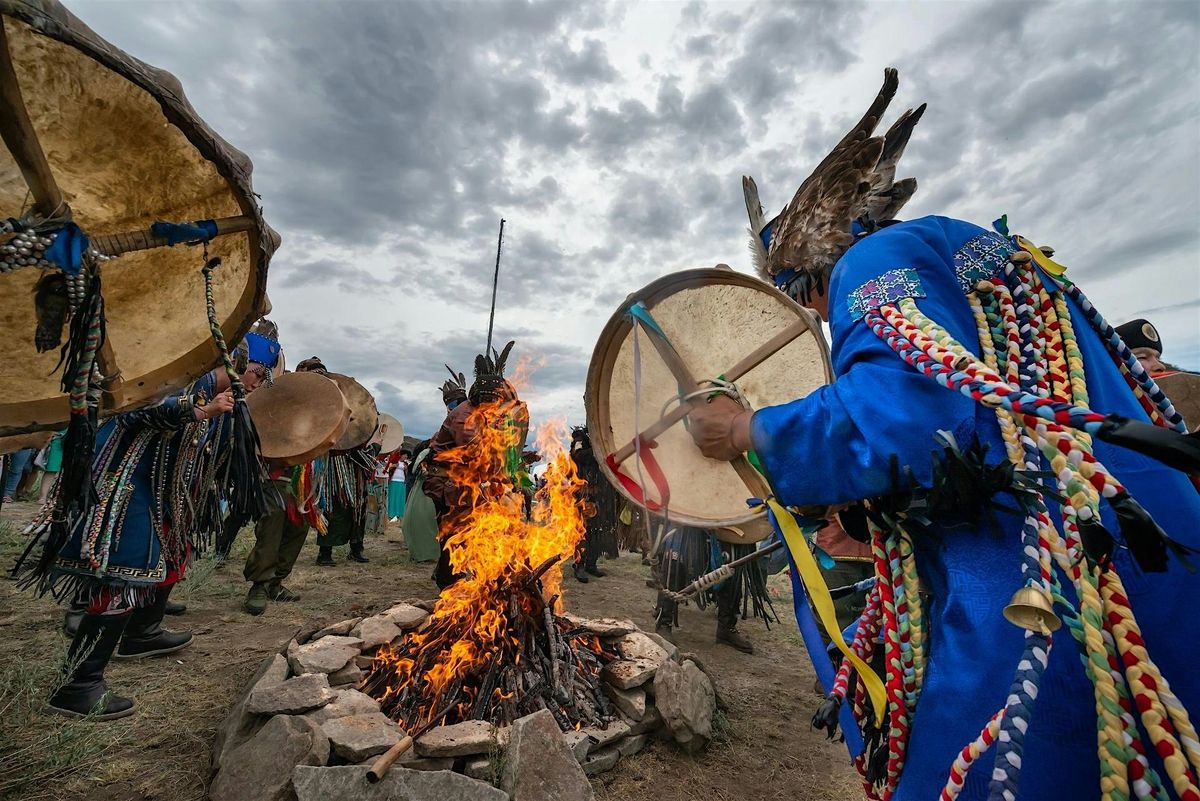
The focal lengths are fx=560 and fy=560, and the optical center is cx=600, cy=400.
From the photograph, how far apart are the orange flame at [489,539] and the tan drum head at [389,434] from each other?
5.26m

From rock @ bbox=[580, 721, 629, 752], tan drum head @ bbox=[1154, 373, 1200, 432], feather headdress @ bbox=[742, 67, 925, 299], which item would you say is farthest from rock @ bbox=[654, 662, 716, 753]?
tan drum head @ bbox=[1154, 373, 1200, 432]

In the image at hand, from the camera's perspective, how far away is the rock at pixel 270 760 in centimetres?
247

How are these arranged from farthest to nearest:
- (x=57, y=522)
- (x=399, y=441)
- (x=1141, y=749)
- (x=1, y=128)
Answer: (x=399, y=441) → (x=57, y=522) → (x=1, y=128) → (x=1141, y=749)

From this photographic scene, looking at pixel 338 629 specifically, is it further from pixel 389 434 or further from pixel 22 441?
pixel 389 434

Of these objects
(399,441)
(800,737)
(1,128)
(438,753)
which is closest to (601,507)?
(399,441)

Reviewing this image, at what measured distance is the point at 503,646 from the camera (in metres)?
3.74

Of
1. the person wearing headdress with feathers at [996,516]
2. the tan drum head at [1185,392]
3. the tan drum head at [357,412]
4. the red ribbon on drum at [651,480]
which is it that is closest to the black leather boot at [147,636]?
the tan drum head at [357,412]

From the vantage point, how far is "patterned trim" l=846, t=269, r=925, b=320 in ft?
3.83

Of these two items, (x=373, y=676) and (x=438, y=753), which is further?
(x=373, y=676)

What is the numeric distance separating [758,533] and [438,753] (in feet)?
6.34

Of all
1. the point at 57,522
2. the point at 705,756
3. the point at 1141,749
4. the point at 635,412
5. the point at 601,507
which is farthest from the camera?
the point at 601,507

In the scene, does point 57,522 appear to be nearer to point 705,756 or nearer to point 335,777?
point 335,777

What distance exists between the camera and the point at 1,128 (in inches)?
53.4

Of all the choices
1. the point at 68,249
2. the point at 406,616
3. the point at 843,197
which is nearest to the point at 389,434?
the point at 406,616
